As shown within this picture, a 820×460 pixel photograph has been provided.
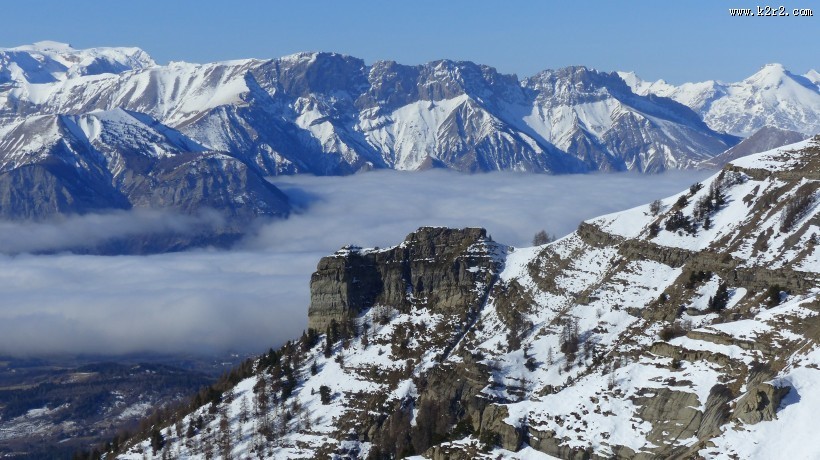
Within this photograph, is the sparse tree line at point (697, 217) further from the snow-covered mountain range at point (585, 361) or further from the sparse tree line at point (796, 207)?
the sparse tree line at point (796, 207)

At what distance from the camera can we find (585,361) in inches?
6668

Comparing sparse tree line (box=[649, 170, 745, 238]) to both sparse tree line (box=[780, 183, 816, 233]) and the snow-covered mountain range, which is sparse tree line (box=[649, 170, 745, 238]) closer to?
the snow-covered mountain range

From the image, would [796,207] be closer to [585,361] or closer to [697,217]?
[697,217]

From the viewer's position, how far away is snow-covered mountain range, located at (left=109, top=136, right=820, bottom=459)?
123 metres

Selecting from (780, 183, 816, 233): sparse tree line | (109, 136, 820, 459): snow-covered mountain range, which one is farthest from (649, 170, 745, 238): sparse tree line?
(780, 183, 816, 233): sparse tree line

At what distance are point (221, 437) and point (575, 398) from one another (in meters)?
70.4

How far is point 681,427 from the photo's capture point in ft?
388

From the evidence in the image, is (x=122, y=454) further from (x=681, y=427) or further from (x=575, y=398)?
(x=681, y=427)

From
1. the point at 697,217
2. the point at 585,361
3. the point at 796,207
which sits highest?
the point at 796,207

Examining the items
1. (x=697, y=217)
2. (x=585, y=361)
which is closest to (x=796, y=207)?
(x=697, y=217)

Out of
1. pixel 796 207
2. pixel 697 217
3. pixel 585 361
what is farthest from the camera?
pixel 697 217

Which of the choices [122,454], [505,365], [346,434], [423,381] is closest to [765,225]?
[505,365]

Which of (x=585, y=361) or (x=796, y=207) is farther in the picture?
(x=796, y=207)

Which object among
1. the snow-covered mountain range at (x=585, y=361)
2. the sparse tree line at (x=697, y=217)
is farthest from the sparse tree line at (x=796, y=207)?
the sparse tree line at (x=697, y=217)
